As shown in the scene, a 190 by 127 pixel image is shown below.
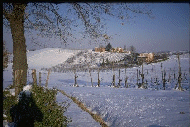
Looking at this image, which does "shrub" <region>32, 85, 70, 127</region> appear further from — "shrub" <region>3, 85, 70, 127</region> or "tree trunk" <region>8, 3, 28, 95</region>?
"tree trunk" <region>8, 3, 28, 95</region>

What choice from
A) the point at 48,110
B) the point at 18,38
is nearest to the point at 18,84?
the point at 48,110

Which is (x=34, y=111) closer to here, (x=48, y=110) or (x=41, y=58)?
(x=48, y=110)

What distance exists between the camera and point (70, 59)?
186 feet

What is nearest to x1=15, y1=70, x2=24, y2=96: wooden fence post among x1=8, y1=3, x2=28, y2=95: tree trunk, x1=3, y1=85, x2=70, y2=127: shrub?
x1=3, y1=85, x2=70, y2=127: shrub

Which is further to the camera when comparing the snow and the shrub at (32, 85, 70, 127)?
the snow

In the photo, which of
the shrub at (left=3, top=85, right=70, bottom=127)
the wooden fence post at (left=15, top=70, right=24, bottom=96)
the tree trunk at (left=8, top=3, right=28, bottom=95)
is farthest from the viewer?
the tree trunk at (left=8, top=3, right=28, bottom=95)

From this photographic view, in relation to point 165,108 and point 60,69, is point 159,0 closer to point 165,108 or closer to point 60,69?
point 165,108

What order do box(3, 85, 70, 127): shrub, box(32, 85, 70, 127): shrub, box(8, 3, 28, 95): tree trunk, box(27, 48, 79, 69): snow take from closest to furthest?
box(3, 85, 70, 127): shrub → box(32, 85, 70, 127): shrub → box(8, 3, 28, 95): tree trunk → box(27, 48, 79, 69): snow

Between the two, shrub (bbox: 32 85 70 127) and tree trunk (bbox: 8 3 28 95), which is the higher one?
tree trunk (bbox: 8 3 28 95)

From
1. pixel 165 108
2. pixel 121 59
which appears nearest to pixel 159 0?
pixel 165 108

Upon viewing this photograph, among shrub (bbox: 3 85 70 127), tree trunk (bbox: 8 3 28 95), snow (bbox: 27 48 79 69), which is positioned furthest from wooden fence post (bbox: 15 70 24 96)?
snow (bbox: 27 48 79 69)

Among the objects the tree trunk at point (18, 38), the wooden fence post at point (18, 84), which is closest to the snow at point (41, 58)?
the tree trunk at point (18, 38)

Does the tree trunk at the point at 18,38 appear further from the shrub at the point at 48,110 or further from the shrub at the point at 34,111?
the shrub at the point at 34,111

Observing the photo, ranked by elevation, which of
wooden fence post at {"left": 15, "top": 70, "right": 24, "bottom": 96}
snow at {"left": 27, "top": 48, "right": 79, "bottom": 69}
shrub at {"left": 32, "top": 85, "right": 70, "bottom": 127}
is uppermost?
snow at {"left": 27, "top": 48, "right": 79, "bottom": 69}
